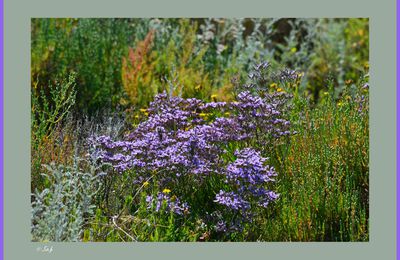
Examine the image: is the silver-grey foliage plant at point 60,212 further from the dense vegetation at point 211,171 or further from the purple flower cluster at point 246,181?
the purple flower cluster at point 246,181

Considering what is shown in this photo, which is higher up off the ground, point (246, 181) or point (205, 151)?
point (205, 151)

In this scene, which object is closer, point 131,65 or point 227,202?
point 227,202

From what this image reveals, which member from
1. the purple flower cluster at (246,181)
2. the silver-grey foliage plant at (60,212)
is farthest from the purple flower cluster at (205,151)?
the silver-grey foliage plant at (60,212)

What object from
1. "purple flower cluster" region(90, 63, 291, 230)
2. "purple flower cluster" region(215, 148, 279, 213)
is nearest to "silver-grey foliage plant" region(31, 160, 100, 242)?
"purple flower cluster" region(90, 63, 291, 230)

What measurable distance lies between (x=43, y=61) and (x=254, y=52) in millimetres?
2324

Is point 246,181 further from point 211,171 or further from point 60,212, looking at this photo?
point 60,212

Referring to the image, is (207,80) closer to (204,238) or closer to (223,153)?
(223,153)

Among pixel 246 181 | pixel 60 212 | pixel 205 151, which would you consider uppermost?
pixel 205 151

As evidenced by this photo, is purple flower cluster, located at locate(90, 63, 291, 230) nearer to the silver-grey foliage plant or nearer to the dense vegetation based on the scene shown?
the dense vegetation

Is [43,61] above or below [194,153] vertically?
above

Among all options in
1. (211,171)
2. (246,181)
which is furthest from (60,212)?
(246,181)

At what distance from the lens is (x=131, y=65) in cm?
716
